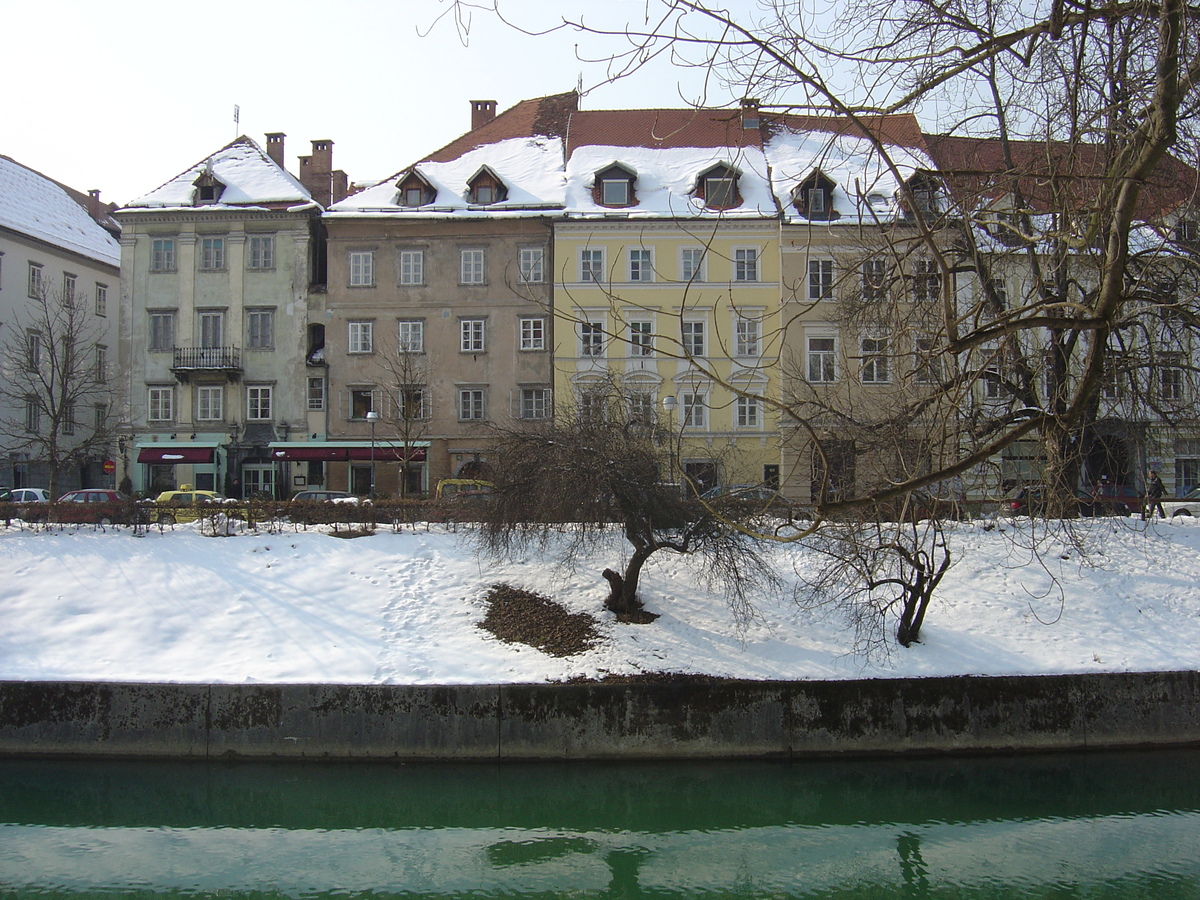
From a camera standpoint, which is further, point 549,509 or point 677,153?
point 677,153

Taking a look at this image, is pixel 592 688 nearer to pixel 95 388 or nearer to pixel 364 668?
pixel 364 668

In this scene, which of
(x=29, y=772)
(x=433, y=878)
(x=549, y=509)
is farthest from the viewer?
(x=549, y=509)

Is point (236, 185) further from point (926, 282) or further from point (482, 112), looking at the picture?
point (926, 282)

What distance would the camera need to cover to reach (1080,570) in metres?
18.4

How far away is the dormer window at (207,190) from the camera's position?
127 feet

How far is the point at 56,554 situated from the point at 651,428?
11652 millimetres

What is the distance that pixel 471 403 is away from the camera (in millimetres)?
37875

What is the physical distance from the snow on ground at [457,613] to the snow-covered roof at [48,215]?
29053mm

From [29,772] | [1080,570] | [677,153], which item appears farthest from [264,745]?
[677,153]

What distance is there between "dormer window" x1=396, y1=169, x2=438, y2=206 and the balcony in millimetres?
9046

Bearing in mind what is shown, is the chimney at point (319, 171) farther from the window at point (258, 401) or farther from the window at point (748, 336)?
the window at point (748, 336)

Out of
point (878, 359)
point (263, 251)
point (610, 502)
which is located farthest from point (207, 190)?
point (878, 359)

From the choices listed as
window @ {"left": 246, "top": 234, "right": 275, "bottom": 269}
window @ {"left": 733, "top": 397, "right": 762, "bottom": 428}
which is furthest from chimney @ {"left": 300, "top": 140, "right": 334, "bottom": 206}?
window @ {"left": 733, "top": 397, "right": 762, "bottom": 428}

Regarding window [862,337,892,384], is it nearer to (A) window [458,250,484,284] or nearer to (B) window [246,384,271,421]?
(A) window [458,250,484,284]
